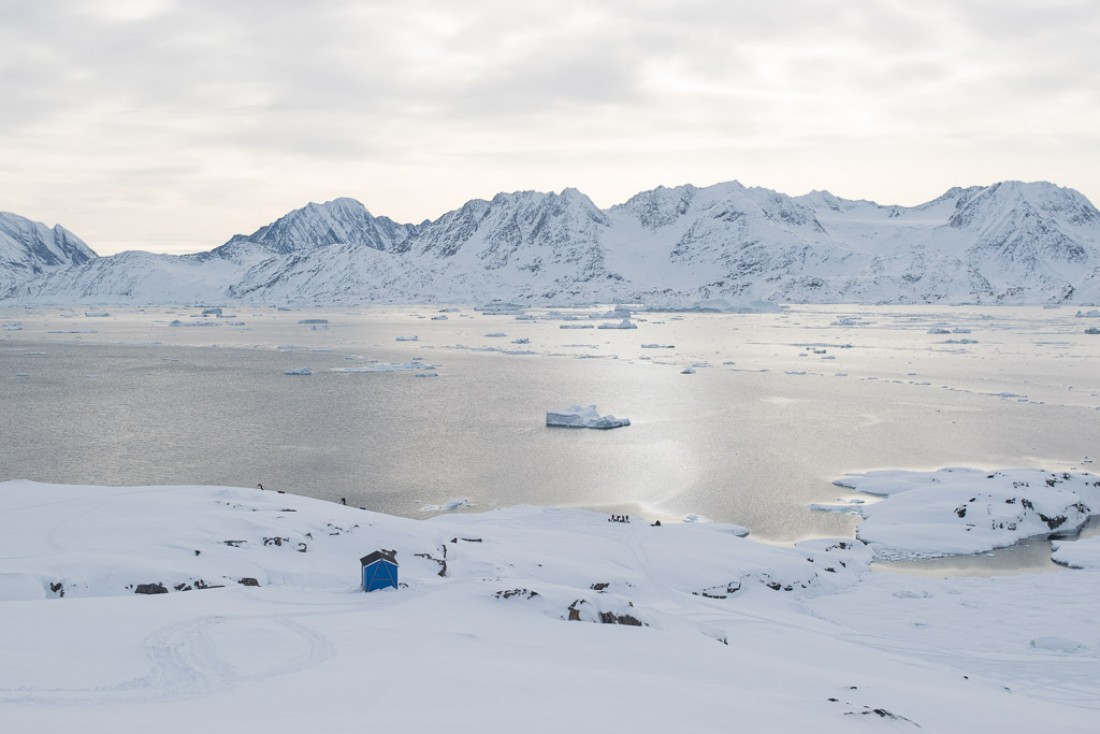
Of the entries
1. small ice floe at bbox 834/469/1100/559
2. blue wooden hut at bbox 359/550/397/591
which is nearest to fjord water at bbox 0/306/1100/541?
small ice floe at bbox 834/469/1100/559

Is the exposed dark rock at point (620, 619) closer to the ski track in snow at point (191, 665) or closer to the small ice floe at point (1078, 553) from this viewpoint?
the ski track in snow at point (191, 665)

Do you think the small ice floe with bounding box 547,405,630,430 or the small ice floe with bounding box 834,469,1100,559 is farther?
the small ice floe with bounding box 547,405,630,430

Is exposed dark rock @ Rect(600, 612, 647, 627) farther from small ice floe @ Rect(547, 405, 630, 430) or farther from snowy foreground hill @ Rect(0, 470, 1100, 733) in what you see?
small ice floe @ Rect(547, 405, 630, 430)

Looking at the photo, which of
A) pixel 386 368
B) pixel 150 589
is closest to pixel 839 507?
pixel 150 589

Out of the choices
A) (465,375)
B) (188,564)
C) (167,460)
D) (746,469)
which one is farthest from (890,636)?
(465,375)

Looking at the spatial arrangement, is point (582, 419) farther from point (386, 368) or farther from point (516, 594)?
point (386, 368)

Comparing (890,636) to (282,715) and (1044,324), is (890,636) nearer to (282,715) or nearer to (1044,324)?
(282,715)
